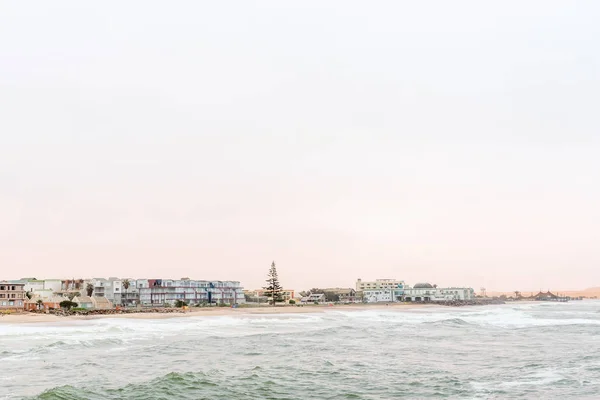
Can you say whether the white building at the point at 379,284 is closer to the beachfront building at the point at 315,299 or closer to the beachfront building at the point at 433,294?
the beachfront building at the point at 433,294

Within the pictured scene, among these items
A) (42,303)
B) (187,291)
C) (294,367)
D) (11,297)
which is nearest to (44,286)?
(42,303)

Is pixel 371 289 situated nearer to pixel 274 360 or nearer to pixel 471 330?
pixel 471 330

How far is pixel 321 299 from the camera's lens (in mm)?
165875

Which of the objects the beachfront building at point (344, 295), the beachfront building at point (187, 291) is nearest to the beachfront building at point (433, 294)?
the beachfront building at point (344, 295)

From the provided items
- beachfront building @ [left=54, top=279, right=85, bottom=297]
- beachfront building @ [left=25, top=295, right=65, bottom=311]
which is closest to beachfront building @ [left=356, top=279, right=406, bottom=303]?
beachfront building @ [left=54, top=279, right=85, bottom=297]

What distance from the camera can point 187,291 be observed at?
5032 inches

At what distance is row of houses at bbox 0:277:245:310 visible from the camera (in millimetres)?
88688

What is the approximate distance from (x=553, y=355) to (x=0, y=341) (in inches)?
1460

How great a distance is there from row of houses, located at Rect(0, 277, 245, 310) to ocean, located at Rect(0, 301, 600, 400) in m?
51.6

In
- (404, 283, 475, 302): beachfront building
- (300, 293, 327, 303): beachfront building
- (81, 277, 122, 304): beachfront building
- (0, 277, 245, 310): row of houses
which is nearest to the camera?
(0, 277, 245, 310): row of houses

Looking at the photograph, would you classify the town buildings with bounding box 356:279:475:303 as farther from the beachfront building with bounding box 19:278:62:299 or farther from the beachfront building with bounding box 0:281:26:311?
the beachfront building with bounding box 0:281:26:311

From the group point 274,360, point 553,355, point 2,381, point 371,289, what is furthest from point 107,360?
point 371,289

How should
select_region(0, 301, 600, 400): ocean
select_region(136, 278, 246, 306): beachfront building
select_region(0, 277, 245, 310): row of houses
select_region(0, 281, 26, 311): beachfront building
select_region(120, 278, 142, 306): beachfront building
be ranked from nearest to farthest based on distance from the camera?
select_region(0, 301, 600, 400): ocean, select_region(0, 281, 26, 311): beachfront building, select_region(0, 277, 245, 310): row of houses, select_region(120, 278, 142, 306): beachfront building, select_region(136, 278, 246, 306): beachfront building

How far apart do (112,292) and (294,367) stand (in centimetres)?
9749
